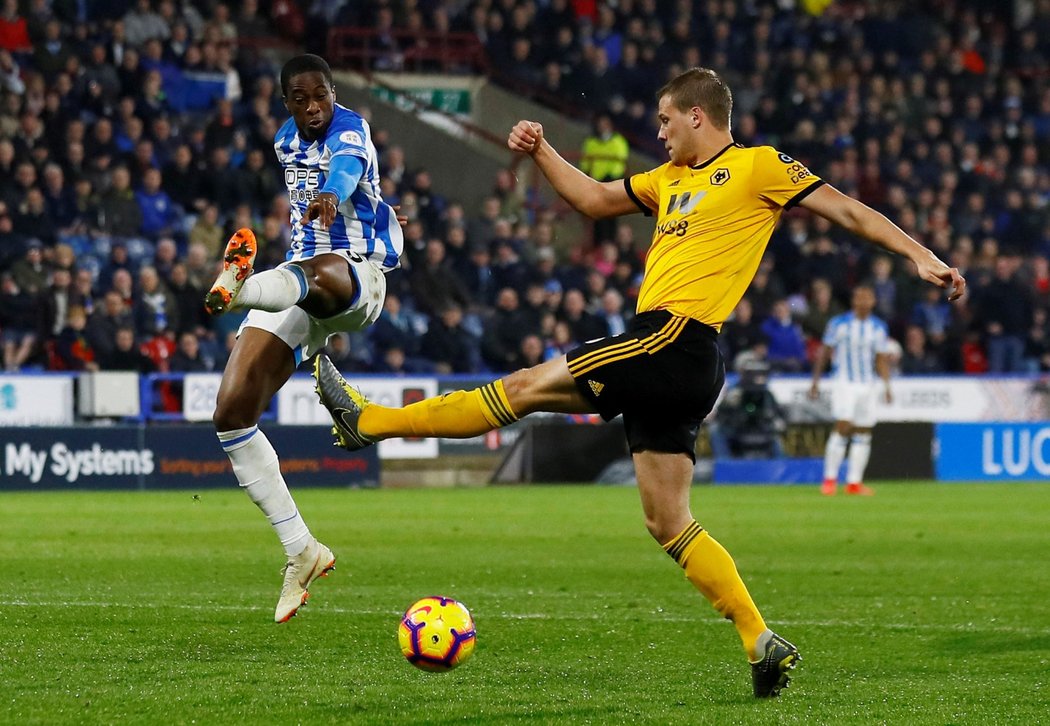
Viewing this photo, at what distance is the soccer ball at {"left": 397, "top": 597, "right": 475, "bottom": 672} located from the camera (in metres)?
6.04

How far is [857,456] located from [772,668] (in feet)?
46.7

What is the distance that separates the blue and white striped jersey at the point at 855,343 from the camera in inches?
774

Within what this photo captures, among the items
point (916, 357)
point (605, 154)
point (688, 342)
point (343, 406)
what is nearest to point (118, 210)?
point (605, 154)

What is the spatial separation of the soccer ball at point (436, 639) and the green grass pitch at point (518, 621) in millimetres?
106

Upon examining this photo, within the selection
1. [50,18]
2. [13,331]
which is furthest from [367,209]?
[50,18]

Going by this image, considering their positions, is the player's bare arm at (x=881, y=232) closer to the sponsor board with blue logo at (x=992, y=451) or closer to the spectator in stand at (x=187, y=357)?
the spectator in stand at (x=187, y=357)

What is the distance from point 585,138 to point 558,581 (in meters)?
17.2

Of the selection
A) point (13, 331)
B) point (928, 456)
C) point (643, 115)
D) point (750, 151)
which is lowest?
point (928, 456)

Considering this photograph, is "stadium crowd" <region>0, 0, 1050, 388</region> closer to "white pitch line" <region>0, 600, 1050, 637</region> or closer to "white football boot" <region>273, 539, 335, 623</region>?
"white pitch line" <region>0, 600, 1050, 637</region>

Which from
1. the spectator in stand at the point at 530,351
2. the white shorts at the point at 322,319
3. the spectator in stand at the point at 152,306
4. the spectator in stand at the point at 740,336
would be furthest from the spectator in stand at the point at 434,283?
the white shorts at the point at 322,319

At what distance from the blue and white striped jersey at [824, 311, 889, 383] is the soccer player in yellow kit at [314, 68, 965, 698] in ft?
44.8

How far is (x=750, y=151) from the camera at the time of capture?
6254mm

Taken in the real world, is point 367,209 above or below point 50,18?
below

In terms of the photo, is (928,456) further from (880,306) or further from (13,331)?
(13,331)
